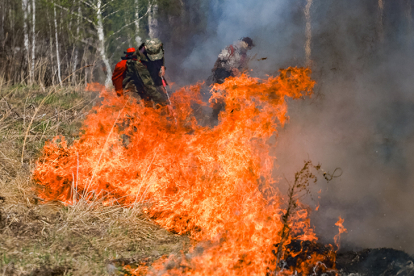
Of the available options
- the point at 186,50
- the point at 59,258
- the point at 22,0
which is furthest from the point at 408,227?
the point at 22,0

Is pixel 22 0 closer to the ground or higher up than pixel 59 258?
higher up

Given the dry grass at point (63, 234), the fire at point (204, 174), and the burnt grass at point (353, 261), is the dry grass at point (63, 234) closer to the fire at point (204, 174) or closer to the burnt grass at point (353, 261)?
the fire at point (204, 174)

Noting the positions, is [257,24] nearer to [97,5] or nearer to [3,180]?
[3,180]

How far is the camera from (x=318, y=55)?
5664mm

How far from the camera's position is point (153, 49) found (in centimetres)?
550

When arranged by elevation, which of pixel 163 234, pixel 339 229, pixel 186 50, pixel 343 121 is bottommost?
pixel 163 234

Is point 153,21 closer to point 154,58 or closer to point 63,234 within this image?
point 154,58

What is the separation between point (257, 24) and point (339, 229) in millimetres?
5114

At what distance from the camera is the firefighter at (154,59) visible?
18.1 ft

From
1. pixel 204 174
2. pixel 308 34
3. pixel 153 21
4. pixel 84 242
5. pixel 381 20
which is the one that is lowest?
pixel 84 242

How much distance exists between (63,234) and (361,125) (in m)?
4.52

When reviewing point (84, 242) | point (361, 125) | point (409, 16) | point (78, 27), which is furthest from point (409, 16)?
point (78, 27)

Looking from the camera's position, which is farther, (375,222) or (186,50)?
(186,50)

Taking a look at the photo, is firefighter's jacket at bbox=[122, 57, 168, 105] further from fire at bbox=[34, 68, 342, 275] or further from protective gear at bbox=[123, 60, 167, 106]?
fire at bbox=[34, 68, 342, 275]
